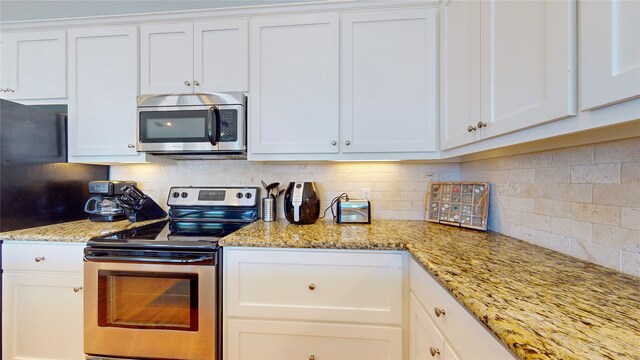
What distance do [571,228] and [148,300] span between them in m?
1.93

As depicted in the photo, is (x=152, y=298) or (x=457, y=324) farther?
(x=152, y=298)

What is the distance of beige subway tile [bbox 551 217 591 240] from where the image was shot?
93 centimetres

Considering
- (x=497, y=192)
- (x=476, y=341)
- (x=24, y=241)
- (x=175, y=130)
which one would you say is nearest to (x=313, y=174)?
(x=175, y=130)

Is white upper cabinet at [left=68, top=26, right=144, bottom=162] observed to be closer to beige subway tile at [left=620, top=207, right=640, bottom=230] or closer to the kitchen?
the kitchen

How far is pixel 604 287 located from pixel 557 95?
22.0 inches

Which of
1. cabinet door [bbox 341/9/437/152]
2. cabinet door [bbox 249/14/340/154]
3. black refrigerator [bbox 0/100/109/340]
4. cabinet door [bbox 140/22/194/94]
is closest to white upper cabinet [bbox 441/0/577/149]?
cabinet door [bbox 341/9/437/152]

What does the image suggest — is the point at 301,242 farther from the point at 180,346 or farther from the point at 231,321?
the point at 180,346

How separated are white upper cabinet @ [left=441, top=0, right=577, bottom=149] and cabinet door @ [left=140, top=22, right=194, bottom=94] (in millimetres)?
1592

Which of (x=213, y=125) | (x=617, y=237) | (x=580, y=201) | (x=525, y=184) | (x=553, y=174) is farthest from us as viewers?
(x=213, y=125)

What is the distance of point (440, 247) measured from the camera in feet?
3.67

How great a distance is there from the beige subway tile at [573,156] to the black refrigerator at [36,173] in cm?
276

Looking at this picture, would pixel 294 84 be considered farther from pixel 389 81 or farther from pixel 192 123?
Result: pixel 192 123

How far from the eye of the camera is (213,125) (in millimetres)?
1544

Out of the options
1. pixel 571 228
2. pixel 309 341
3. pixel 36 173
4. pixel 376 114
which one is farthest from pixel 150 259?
pixel 571 228
